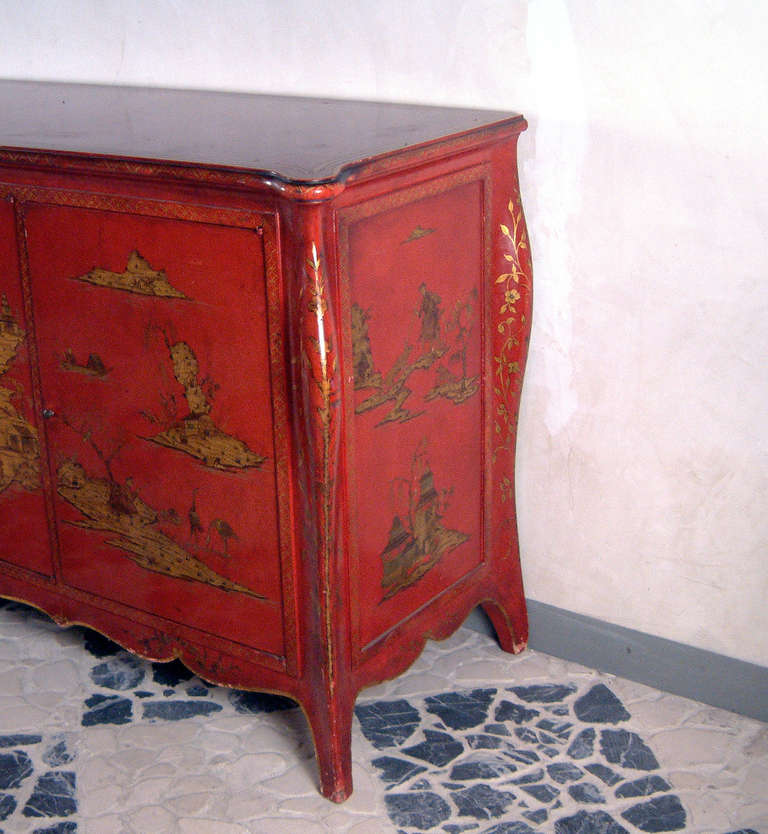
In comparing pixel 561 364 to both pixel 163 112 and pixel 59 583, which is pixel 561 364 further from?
pixel 59 583

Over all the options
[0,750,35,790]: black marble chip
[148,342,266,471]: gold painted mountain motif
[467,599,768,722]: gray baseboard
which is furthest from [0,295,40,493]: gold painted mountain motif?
[467,599,768,722]: gray baseboard

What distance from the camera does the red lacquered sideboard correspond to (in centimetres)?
195

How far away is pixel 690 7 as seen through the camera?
213 centimetres

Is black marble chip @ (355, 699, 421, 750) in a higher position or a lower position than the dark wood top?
lower

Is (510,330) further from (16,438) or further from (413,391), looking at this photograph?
(16,438)

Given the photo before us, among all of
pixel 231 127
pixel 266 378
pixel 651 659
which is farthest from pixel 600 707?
pixel 231 127

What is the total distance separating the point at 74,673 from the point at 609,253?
1523mm

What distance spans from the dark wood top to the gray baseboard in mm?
1151

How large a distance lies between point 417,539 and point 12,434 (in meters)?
0.91

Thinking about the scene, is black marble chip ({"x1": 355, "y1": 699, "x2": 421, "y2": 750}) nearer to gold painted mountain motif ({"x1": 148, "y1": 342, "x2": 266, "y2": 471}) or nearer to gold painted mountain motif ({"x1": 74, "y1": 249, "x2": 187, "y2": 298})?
gold painted mountain motif ({"x1": 148, "y1": 342, "x2": 266, "y2": 471})

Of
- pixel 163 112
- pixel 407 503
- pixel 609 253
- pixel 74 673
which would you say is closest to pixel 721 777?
pixel 407 503

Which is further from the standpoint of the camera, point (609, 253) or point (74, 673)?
point (74, 673)

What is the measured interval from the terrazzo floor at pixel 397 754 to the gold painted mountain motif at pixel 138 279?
94 centimetres

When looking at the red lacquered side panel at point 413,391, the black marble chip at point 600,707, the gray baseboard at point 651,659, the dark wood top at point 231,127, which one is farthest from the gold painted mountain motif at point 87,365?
the black marble chip at point 600,707
